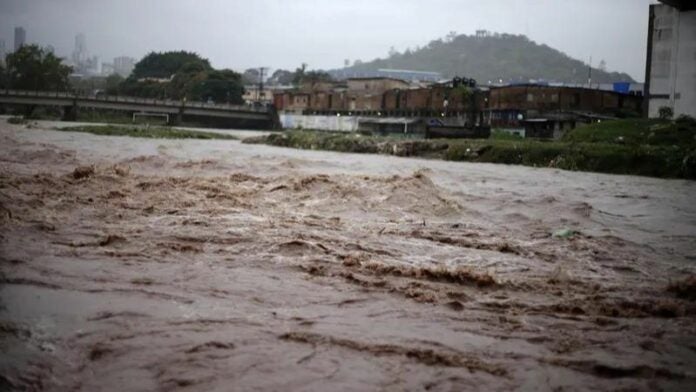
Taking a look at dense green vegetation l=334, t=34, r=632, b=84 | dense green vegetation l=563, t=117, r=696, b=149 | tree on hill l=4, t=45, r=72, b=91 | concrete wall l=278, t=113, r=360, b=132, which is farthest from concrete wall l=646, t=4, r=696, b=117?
dense green vegetation l=334, t=34, r=632, b=84

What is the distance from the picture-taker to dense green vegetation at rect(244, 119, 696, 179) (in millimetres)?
26344

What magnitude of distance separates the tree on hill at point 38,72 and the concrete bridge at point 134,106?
7.64ft

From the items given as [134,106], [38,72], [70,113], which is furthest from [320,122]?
[38,72]

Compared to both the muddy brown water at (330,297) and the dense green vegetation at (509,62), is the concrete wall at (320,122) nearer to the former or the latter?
the dense green vegetation at (509,62)

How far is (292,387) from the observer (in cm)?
376

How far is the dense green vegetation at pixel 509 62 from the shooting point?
144500mm

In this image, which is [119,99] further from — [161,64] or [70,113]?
[161,64]

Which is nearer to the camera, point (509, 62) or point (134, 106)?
point (134, 106)

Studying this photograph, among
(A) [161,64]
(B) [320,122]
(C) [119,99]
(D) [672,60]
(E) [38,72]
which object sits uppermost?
(A) [161,64]

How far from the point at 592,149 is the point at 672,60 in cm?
2374

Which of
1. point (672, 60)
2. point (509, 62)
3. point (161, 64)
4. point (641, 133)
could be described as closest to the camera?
point (641, 133)

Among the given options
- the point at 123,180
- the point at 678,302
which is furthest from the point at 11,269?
the point at 123,180

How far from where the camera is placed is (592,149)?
96.9 ft

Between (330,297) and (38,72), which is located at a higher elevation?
(38,72)
